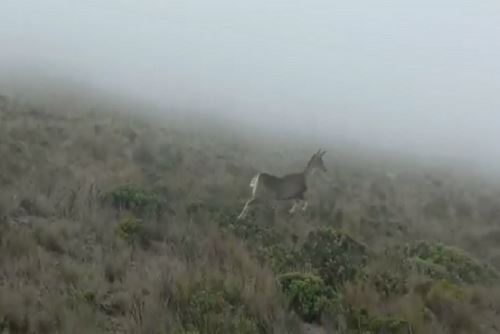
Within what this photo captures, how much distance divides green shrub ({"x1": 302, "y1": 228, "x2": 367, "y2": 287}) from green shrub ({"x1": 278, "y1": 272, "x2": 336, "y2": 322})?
22.2 inches

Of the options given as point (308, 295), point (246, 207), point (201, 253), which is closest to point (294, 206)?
point (246, 207)

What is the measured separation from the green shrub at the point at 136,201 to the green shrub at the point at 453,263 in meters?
3.89

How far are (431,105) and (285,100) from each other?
14515 mm

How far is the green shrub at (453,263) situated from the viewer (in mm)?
9977

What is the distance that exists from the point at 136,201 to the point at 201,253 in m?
2.33

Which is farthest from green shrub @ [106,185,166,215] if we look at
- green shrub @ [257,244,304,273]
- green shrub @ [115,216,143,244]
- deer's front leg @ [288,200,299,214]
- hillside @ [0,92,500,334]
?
deer's front leg @ [288,200,299,214]

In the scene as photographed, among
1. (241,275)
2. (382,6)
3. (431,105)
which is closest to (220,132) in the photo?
(241,275)

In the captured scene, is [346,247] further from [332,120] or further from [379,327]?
[332,120]

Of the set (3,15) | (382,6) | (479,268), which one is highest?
(382,6)

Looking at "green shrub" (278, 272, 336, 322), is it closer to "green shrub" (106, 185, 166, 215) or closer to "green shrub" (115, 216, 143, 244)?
"green shrub" (115, 216, 143, 244)

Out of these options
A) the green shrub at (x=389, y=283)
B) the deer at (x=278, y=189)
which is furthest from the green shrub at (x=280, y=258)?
the deer at (x=278, y=189)

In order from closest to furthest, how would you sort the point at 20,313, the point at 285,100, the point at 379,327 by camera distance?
the point at 20,313 → the point at 379,327 → the point at 285,100

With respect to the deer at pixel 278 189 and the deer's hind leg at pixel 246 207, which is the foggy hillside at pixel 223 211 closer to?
the deer's hind leg at pixel 246 207

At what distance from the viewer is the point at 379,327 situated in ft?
22.5
